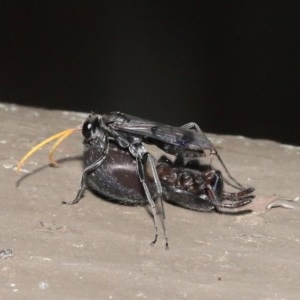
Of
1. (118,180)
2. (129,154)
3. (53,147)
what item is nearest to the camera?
(118,180)

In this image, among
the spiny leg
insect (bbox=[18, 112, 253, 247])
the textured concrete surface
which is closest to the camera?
the textured concrete surface

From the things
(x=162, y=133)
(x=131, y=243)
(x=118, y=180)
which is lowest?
(x=131, y=243)

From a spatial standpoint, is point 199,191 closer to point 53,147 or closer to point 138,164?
point 138,164

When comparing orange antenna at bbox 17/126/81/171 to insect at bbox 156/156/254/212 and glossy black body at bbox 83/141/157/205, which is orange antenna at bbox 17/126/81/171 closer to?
glossy black body at bbox 83/141/157/205

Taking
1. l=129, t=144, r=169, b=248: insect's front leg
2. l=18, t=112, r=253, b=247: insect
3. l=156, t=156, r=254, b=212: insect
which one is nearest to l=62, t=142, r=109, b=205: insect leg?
l=18, t=112, r=253, b=247: insect

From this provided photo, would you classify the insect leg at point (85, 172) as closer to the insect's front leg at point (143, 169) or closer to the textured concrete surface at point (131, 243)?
the textured concrete surface at point (131, 243)

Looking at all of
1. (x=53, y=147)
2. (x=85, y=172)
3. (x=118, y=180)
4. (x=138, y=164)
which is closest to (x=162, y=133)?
(x=138, y=164)

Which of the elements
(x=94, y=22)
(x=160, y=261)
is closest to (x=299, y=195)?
(x=160, y=261)

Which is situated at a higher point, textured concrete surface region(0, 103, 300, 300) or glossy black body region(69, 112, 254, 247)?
glossy black body region(69, 112, 254, 247)

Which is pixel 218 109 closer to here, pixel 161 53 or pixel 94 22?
pixel 161 53
